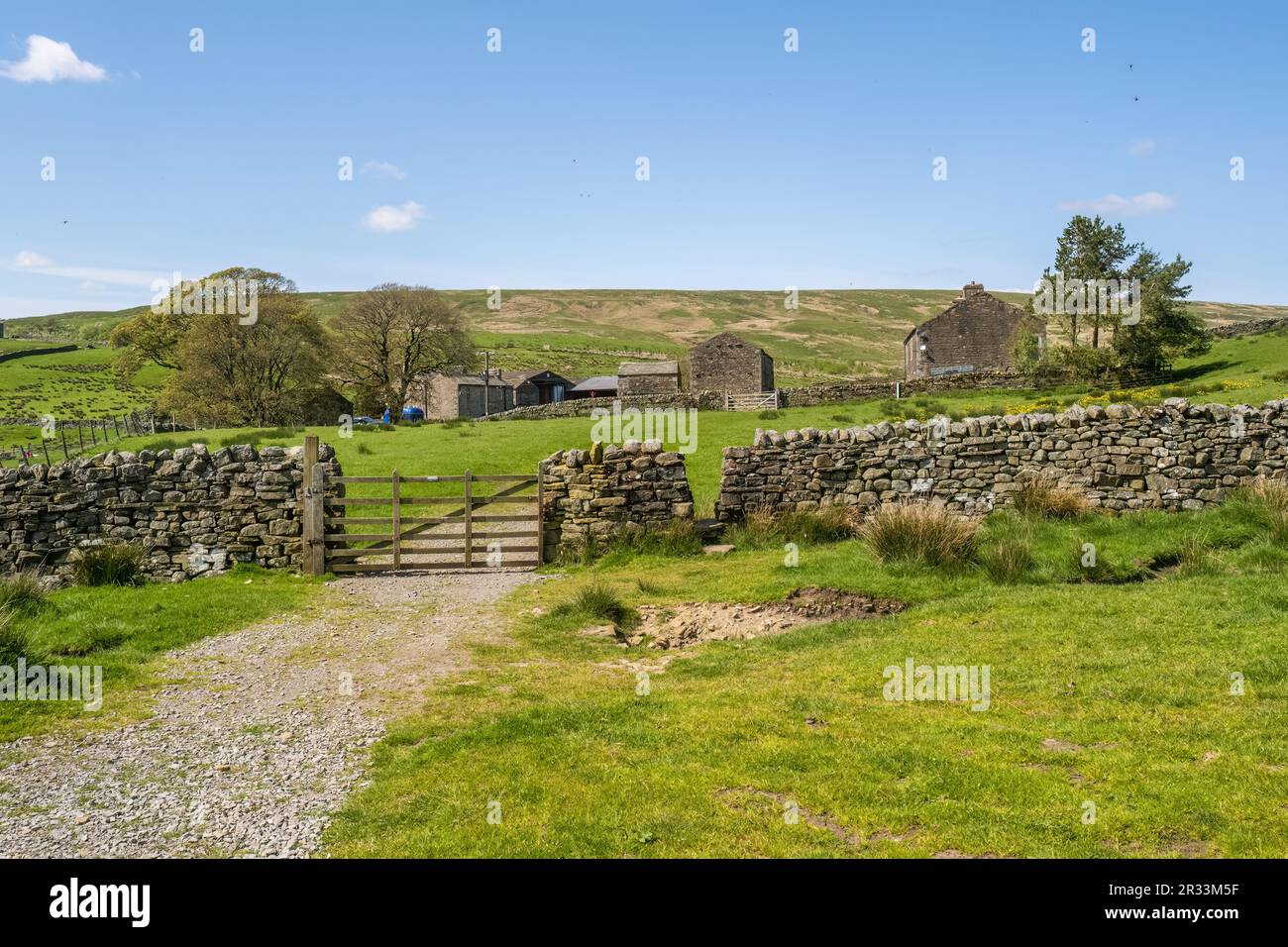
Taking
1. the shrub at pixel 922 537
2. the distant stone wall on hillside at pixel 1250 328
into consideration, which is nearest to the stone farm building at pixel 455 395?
the distant stone wall on hillside at pixel 1250 328

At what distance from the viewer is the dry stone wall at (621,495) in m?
17.0

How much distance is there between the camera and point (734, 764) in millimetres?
6410

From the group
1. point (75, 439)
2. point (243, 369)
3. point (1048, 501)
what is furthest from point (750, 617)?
point (243, 369)

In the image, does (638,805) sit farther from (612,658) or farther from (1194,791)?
(612,658)

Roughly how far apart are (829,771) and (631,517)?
1107 centimetres

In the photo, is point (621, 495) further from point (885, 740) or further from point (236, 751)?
point (885, 740)

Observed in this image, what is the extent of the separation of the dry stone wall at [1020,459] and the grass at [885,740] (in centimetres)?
500

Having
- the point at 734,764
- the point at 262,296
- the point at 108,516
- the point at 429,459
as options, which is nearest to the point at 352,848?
the point at 734,764

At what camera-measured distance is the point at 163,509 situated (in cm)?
1617

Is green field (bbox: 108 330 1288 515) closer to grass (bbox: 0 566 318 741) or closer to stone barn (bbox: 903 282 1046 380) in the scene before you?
grass (bbox: 0 566 318 741)

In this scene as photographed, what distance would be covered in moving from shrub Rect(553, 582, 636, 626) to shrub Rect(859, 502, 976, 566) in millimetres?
4022

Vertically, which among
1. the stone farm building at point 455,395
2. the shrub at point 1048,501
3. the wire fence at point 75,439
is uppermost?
the stone farm building at point 455,395

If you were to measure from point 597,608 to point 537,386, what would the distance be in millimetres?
73788

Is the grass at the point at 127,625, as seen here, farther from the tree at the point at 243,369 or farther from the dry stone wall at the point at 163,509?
the tree at the point at 243,369
